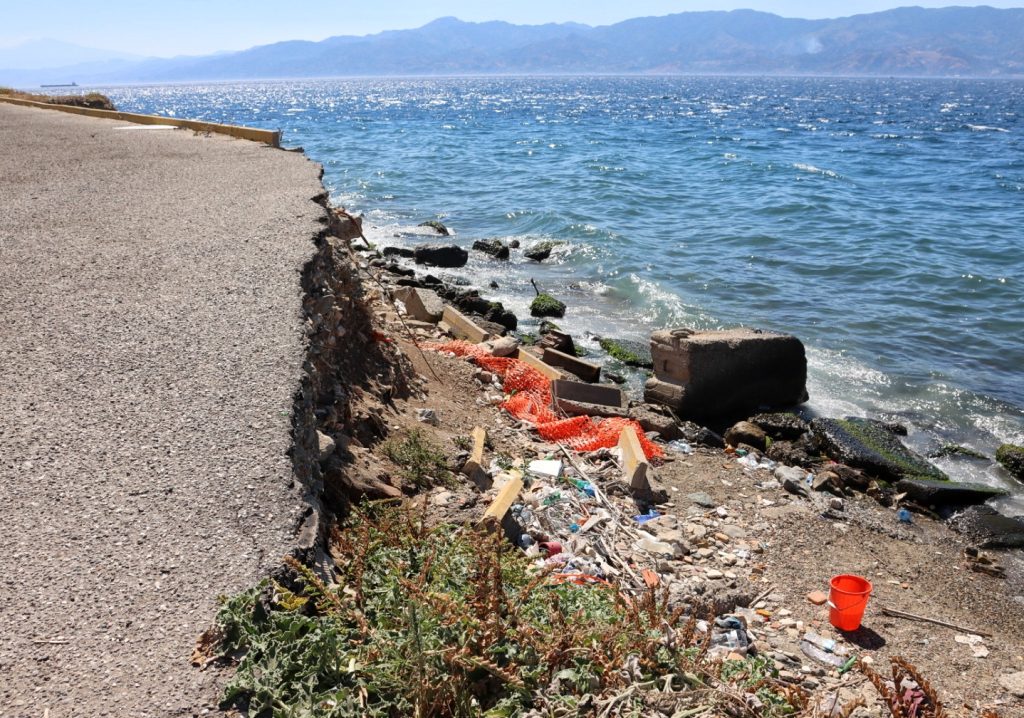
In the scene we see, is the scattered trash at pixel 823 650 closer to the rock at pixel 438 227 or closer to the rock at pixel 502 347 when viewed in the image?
the rock at pixel 502 347

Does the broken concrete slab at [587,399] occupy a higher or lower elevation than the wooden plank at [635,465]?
lower

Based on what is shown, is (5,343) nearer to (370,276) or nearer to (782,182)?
(370,276)

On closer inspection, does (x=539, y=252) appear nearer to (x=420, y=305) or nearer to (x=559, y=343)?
(x=420, y=305)

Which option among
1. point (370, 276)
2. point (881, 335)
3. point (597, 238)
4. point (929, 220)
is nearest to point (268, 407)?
point (370, 276)

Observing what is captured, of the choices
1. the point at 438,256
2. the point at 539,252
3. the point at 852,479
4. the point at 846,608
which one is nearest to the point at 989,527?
the point at 852,479

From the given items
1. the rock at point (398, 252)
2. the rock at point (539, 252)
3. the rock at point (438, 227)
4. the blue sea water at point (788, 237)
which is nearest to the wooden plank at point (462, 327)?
the blue sea water at point (788, 237)

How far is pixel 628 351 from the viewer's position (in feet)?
38.3

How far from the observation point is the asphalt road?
2.70m

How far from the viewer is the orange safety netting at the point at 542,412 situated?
7.85m

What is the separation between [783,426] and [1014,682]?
4496 mm

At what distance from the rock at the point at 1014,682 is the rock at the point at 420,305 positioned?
26.1 ft

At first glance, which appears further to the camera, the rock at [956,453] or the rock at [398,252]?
the rock at [398,252]

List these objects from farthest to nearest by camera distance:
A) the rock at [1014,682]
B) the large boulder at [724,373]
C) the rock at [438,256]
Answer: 1. the rock at [438,256]
2. the large boulder at [724,373]
3. the rock at [1014,682]

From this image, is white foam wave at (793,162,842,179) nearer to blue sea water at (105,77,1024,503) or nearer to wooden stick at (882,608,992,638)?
blue sea water at (105,77,1024,503)
